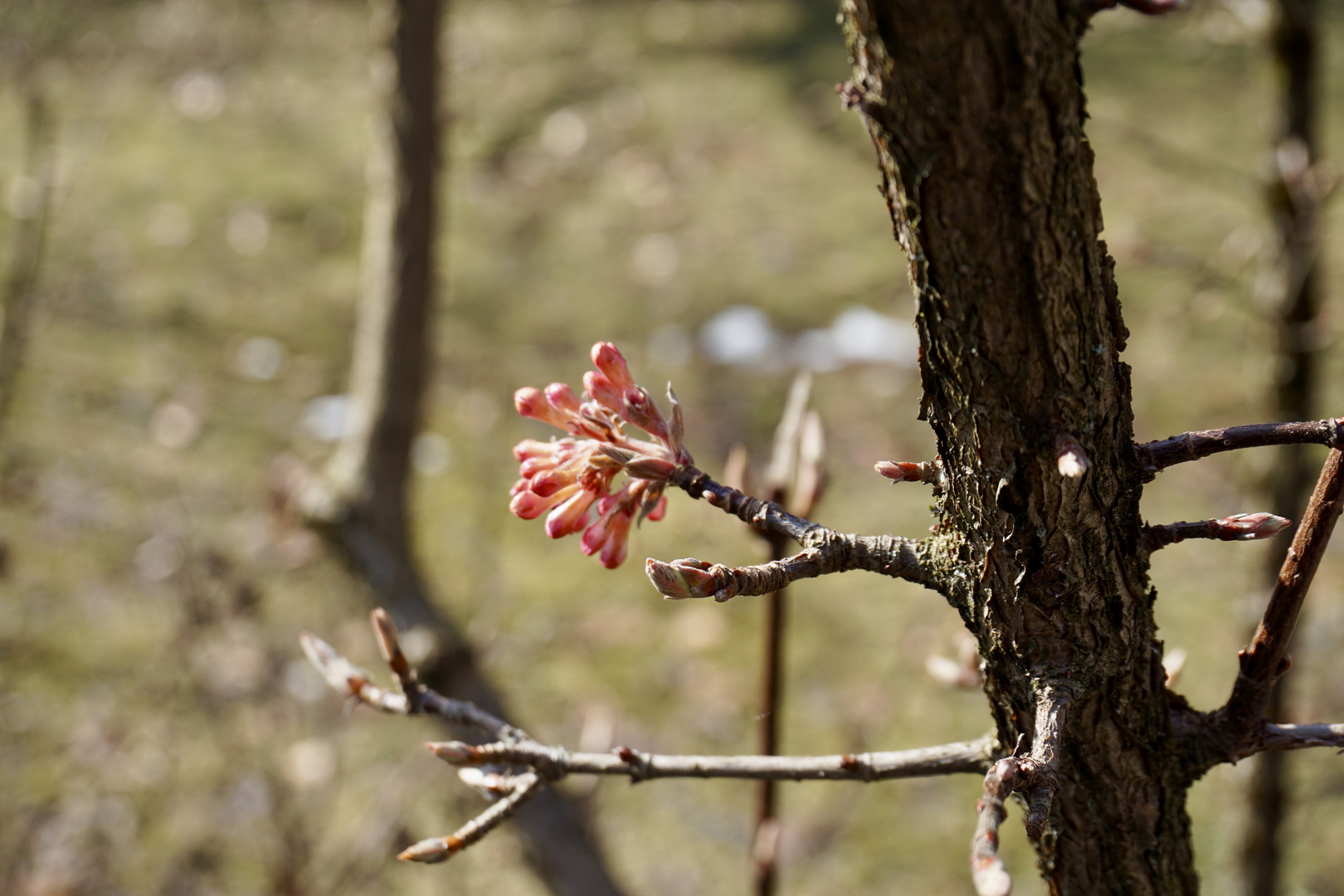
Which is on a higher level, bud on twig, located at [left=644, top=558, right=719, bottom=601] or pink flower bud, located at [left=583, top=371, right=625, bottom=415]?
pink flower bud, located at [left=583, top=371, right=625, bottom=415]

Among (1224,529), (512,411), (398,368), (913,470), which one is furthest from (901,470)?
(512,411)

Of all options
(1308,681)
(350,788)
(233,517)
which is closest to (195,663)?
(350,788)

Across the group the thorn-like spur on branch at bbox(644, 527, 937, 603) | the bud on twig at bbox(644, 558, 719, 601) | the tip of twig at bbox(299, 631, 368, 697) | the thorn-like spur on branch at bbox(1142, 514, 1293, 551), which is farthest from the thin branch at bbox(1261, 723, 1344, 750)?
the tip of twig at bbox(299, 631, 368, 697)

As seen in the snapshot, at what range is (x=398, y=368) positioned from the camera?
2.40 meters

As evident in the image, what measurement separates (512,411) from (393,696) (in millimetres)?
3371

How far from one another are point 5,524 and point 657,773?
3.61 metres

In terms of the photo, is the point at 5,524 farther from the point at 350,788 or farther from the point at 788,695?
the point at 788,695

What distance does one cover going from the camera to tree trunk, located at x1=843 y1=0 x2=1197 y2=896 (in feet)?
1.84

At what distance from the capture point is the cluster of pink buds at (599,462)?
79 cm

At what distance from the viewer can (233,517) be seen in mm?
3744

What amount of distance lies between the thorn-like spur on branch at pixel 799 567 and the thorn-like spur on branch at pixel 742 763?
0.56 feet

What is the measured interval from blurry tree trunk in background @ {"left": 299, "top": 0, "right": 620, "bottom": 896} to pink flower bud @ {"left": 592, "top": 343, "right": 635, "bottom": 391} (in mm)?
1554

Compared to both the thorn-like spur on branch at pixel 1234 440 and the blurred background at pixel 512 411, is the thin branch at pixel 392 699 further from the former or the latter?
the blurred background at pixel 512 411

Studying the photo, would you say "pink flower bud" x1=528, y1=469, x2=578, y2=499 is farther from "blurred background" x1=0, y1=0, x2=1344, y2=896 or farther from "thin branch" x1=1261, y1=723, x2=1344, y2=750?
"blurred background" x1=0, y1=0, x2=1344, y2=896
